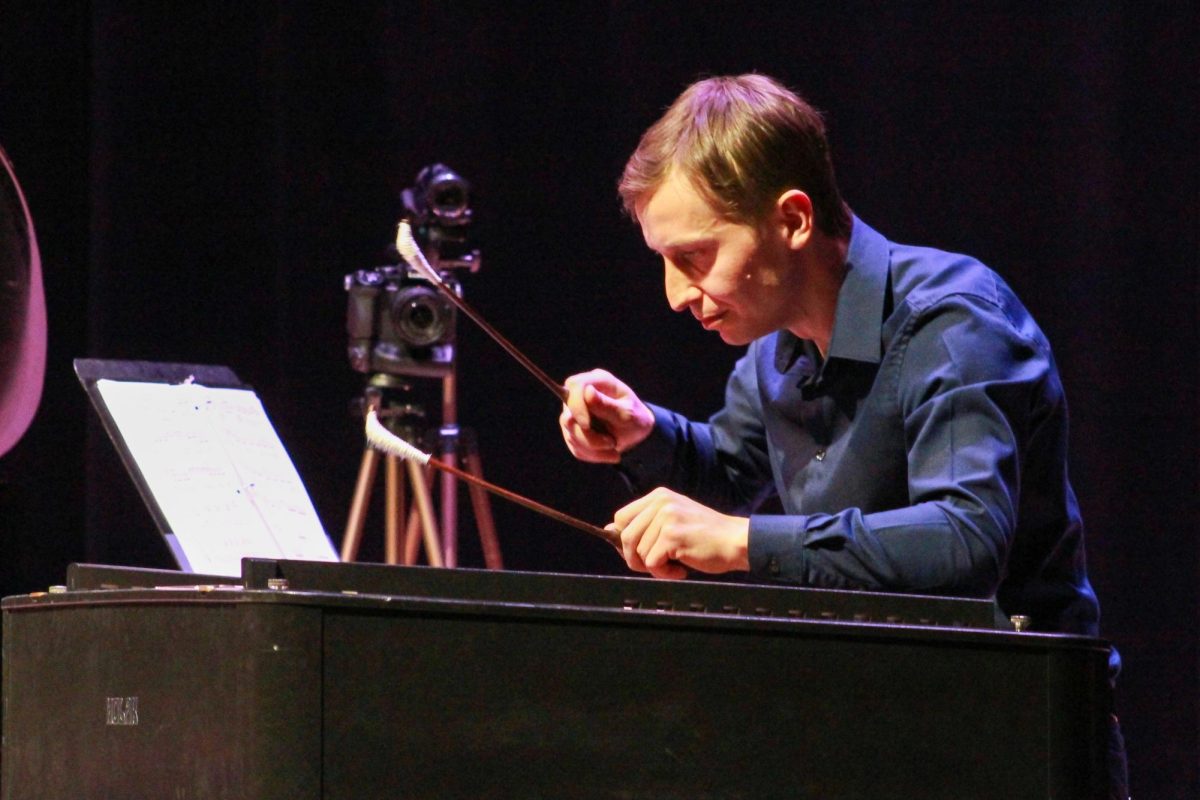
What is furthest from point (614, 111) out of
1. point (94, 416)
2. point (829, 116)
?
point (94, 416)

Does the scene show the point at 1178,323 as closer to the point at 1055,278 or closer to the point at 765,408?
the point at 1055,278

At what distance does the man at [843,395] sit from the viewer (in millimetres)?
1183

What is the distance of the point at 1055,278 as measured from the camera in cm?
271

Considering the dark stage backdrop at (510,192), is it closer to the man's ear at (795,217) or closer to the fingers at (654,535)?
the man's ear at (795,217)

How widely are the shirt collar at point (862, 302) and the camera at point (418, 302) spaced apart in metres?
1.31

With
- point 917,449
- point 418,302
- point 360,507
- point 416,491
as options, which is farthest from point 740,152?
point 360,507

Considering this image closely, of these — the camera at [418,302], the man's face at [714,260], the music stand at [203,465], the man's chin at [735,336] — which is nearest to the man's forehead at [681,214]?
the man's face at [714,260]

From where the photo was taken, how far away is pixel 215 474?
149 centimetres

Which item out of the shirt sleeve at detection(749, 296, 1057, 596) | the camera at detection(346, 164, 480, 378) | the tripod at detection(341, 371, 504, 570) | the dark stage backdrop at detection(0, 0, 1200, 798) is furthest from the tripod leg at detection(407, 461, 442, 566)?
the shirt sleeve at detection(749, 296, 1057, 596)

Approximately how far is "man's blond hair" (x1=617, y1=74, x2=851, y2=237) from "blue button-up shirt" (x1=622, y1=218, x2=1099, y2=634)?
10 centimetres

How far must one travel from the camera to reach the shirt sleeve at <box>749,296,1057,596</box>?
118 centimetres

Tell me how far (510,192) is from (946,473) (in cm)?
208

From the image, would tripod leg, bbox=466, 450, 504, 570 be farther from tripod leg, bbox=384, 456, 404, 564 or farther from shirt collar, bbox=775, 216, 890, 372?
shirt collar, bbox=775, 216, 890, 372

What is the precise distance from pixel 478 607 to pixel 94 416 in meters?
2.65
